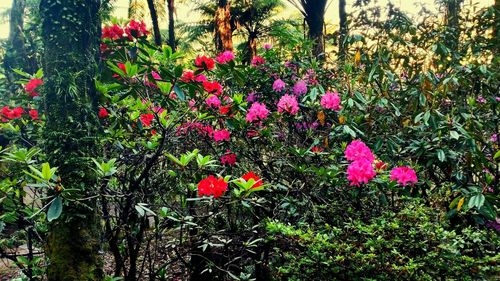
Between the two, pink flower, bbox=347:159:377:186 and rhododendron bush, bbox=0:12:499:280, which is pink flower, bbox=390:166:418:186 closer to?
rhododendron bush, bbox=0:12:499:280

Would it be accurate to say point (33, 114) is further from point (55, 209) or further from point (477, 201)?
point (477, 201)

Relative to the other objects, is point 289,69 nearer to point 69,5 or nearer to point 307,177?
point 307,177

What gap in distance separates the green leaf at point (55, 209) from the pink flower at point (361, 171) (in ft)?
5.98

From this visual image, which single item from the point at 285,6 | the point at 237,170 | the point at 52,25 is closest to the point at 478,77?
the point at 237,170

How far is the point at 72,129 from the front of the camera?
2.62 metres

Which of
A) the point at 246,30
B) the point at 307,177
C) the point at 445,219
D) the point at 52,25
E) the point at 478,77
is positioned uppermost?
the point at 246,30

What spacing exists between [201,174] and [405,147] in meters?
1.83

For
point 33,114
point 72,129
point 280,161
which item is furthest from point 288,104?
point 33,114

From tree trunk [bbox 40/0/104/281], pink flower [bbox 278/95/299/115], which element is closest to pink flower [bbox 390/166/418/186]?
pink flower [bbox 278/95/299/115]

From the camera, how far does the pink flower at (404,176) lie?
2807mm

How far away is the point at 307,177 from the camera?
11.3ft

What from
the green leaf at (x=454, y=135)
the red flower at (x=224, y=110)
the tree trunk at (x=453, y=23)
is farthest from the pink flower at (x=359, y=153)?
the tree trunk at (x=453, y=23)

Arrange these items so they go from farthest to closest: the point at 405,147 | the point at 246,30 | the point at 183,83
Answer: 1. the point at 246,30
2. the point at 405,147
3. the point at 183,83

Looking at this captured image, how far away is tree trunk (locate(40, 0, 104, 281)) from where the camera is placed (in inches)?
98.7
